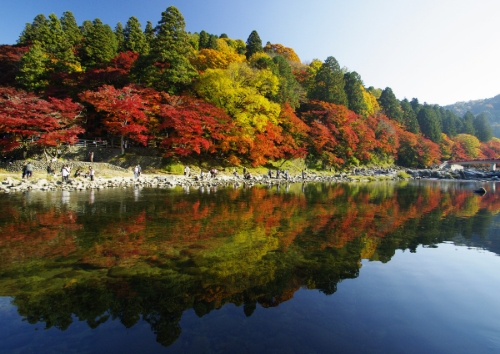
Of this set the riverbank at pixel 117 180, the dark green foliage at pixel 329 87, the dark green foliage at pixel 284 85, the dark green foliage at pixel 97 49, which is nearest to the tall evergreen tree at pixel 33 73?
the dark green foliage at pixel 97 49

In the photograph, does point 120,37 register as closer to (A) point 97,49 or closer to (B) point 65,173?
(A) point 97,49

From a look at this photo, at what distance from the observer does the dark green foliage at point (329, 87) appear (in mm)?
46500

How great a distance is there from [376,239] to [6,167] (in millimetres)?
27582

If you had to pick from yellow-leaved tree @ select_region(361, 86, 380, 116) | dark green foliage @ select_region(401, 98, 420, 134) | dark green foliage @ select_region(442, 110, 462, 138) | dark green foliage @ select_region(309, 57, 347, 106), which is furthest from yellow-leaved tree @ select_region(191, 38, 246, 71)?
dark green foliage @ select_region(442, 110, 462, 138)

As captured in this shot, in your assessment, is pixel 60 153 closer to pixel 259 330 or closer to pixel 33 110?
pixel 33 110

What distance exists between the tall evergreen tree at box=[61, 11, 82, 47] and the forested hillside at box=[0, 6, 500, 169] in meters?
0.19

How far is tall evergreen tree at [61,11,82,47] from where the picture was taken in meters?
45.9

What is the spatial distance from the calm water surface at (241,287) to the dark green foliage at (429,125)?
2521 inches

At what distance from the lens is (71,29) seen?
159ft

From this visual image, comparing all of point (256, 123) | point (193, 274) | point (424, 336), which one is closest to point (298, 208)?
point (193, 274)

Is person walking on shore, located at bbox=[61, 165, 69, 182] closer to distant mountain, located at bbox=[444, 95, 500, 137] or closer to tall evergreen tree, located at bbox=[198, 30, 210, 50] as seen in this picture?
tall evergreen tree, located at bbox=[198, 30, 210, 50]

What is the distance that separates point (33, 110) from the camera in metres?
23.7

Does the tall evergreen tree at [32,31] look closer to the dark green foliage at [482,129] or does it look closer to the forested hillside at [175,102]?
the forested hillside at [175,102]

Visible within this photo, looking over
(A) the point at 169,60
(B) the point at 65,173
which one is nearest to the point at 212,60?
(A) the point at 169,60
